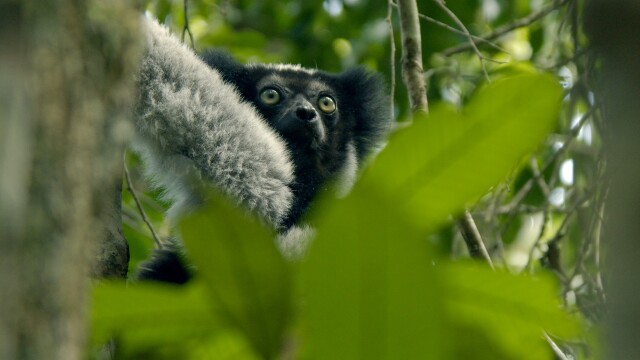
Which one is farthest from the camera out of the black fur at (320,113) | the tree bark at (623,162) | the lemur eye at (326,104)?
the lemur eye at (326,104)

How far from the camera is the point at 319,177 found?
447 cm

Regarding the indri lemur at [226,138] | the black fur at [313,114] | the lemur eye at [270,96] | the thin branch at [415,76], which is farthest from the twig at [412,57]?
the lemur eye at [270,96]

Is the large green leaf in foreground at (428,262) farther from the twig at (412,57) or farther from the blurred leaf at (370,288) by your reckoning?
the twig at (412,57)

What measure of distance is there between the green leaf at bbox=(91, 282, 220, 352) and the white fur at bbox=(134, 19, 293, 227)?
80.4 inches

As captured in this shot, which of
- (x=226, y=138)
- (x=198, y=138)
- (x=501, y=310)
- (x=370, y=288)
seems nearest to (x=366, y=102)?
(x=226, y=138)

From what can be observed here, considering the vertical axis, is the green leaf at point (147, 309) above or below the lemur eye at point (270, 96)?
above

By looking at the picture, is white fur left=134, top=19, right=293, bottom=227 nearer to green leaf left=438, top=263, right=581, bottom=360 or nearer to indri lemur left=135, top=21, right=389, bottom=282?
indri lemur left=135, top=21, right=389, bottom=282

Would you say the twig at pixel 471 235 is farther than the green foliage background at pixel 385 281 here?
Yes

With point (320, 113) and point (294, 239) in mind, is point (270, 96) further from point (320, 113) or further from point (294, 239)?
point (294, 239)

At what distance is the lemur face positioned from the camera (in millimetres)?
4469

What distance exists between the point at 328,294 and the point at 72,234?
25 cm

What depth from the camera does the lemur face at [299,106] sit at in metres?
4.47

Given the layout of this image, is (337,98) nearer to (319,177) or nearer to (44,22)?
(319,177)

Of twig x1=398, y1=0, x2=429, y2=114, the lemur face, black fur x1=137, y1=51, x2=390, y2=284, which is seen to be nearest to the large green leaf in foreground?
twig x1=398, y1=0, x2=429, y2=114
